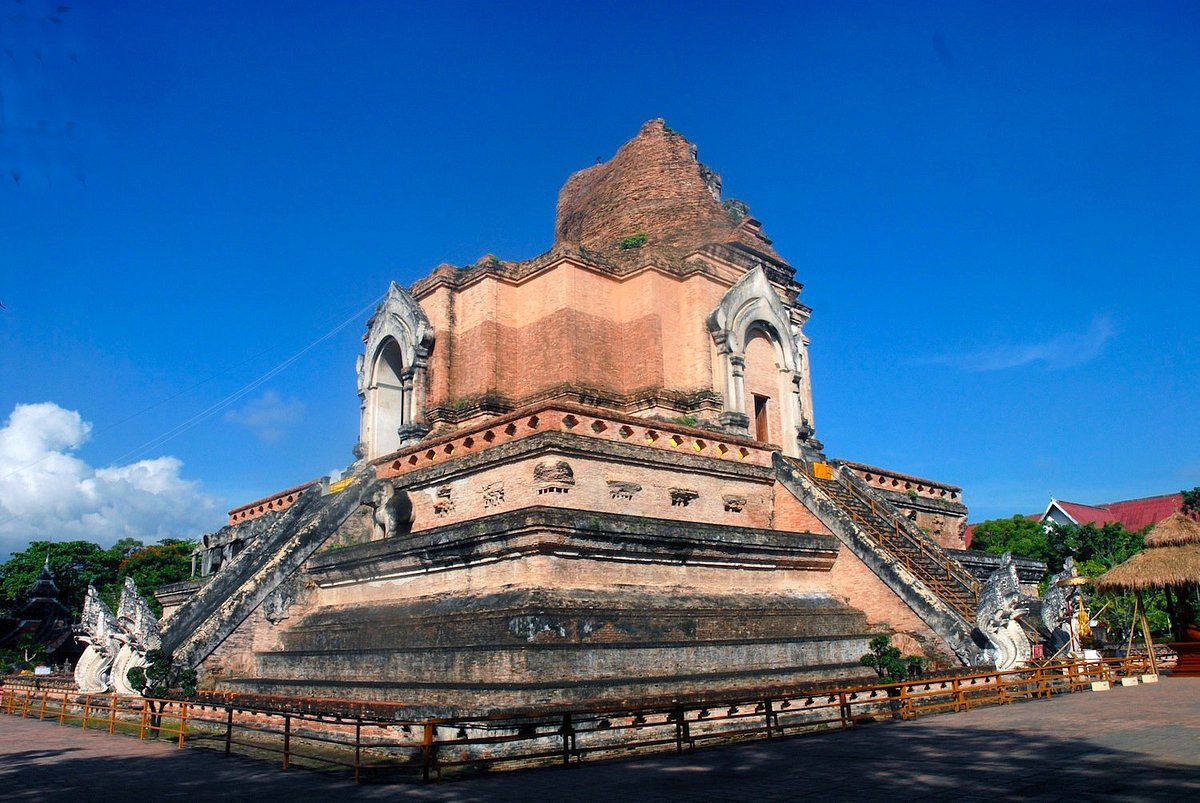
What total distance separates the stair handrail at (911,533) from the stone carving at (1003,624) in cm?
224

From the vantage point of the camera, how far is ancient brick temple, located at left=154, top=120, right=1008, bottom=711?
1355 centimetres

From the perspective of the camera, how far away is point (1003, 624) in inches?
604

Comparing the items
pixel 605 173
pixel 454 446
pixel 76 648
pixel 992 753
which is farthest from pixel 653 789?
pixel 76 648

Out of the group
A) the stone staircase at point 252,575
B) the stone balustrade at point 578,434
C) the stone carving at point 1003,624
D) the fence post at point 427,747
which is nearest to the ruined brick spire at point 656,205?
the stone balustrade at point 578,434

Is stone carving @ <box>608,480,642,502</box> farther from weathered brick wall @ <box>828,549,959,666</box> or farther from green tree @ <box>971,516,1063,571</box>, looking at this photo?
green tree @ <box>971,516,1063,571</box>

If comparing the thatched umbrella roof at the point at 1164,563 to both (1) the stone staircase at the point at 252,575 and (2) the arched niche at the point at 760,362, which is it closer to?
(2) the arched niche at the point at 760,362

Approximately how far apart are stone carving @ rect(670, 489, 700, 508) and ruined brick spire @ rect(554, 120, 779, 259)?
7703 mm

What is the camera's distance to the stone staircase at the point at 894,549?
15625mm

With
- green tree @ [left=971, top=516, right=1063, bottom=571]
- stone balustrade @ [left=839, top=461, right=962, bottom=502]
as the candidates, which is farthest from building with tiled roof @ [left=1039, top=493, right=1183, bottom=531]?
stone balustrade @ [left=839, top=461, right=962, bottom=502]

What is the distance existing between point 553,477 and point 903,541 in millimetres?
7801

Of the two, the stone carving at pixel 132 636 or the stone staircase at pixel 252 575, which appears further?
the stone staircase at pixel 252 575

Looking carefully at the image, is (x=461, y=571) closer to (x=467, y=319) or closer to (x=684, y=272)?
(x=467, y=319)

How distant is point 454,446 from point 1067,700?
11.2 m

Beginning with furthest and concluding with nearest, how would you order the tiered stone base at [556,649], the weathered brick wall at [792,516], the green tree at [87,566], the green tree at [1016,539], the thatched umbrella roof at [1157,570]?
the green tree at [87,566] < the green tree at [1016,539] < the thatched umbrella roof at [1157,570] < the weathered brick wall at [792,516] < the tiered stone base at [556,649]
